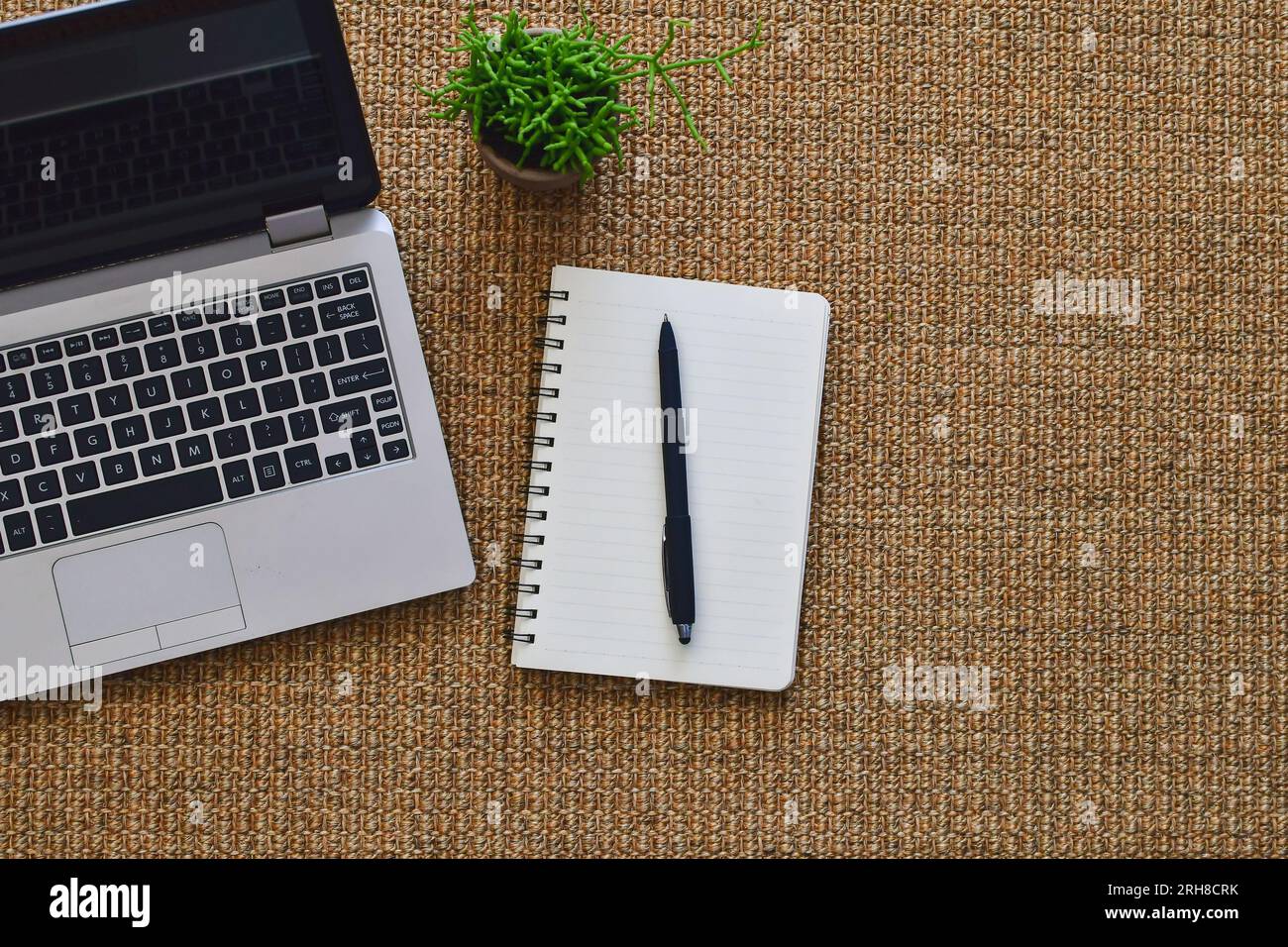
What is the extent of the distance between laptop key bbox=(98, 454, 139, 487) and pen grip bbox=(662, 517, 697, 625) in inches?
13.2

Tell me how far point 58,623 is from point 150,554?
72 millimetres

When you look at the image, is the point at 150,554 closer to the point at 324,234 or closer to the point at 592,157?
the point at 324,234

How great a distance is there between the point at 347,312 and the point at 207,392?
100mm

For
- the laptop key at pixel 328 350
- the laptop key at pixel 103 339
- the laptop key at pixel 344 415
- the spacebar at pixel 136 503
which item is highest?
the laptop key at pixel 103 339

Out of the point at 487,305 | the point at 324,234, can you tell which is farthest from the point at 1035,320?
the point at 324,234

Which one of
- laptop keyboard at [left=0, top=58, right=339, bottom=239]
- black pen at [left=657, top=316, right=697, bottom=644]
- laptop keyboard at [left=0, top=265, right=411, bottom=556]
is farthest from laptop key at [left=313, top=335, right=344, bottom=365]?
black pen at [left=657, top=316, right=697, bottom=644]

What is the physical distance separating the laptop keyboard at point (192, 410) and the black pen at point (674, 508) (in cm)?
17

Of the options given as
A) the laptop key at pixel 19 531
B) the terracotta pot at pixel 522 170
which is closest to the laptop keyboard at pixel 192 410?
the laptop key at pixel 19 531

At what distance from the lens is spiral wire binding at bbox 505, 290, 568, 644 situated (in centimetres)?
69

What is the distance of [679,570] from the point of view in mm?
680

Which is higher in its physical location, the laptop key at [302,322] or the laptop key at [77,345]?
the laptop key at [302,322]

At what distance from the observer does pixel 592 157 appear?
0.69m

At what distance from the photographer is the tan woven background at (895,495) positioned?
0.69 metres

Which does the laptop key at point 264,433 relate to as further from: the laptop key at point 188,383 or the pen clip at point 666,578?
the pen clip at point 666,578
